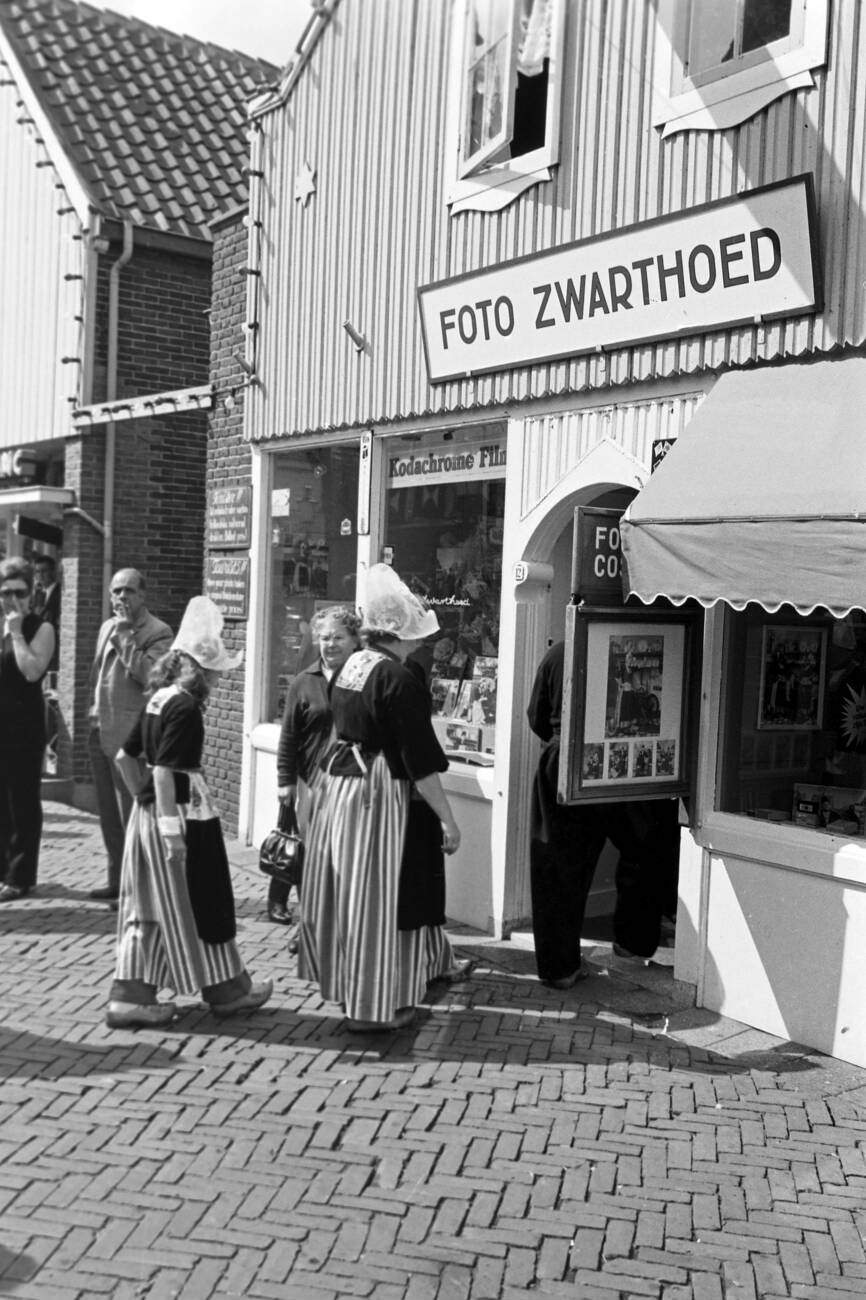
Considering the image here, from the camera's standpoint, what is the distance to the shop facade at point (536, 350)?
5.47m

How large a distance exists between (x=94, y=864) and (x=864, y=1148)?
19.0 feet

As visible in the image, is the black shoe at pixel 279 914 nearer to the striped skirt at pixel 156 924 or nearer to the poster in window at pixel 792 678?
the striped skirt at pixel 156 924

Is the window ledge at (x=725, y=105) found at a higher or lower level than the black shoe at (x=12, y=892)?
higher

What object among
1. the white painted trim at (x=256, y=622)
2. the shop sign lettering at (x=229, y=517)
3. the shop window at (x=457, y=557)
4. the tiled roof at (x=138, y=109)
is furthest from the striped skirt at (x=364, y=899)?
the tiled roof at (x=138, y=109)

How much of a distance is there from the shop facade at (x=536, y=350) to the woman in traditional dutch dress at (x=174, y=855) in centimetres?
200

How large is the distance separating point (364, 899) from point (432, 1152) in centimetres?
122

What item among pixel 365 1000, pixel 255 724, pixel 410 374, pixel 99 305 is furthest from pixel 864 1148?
pixel 99 305

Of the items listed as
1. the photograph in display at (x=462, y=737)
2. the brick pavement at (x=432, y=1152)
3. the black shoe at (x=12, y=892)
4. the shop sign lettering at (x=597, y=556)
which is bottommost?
the brick pavement at (x=432, y=1152)

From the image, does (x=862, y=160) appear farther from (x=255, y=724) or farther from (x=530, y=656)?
(x=255, y=724)

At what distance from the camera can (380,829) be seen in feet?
17.7

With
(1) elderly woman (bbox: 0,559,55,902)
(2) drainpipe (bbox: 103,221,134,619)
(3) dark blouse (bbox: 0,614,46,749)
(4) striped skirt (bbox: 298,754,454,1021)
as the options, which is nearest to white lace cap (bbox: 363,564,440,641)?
(4) striped skirt (bbox: 298,754,454,1021)

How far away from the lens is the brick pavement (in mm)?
3662

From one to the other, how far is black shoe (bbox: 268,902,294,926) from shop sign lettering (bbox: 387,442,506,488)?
268 centimetres

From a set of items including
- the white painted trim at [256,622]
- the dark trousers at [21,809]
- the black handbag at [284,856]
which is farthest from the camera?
the white painted trim at [256,622]
